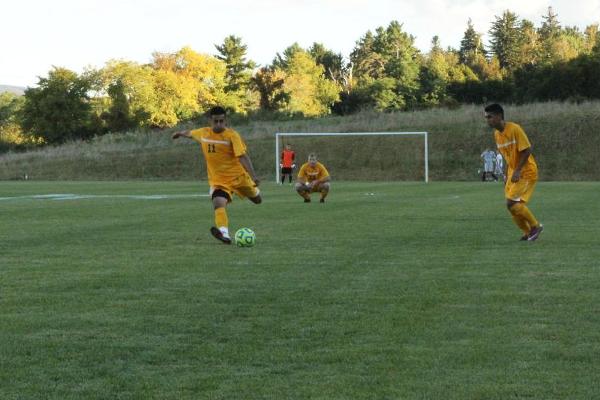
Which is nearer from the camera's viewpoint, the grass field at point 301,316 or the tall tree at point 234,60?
the grass field at point 301,316

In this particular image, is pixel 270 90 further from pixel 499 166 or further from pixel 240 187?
pixel 240 187

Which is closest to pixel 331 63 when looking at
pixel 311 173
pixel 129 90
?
pixel 129 90

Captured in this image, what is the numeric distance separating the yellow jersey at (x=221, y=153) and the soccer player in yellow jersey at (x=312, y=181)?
11.6m

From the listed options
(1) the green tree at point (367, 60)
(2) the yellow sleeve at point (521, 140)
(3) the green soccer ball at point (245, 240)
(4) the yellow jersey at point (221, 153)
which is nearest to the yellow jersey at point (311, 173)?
(4) the yellow jersey at point (221, 153)

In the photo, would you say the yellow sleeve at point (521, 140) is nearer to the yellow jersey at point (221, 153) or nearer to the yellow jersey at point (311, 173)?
the yellow jersey at point (221, 153)

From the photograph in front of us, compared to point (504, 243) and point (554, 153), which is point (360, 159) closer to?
point (554, 153)

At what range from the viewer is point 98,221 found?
1823 cm

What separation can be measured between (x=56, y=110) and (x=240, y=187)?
8468 centimetres

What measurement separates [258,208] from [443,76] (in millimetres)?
94843

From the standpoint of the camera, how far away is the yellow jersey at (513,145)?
44.4 feet

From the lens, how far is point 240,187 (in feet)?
47.7

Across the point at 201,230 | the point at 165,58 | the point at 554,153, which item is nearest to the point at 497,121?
the point at 201,230

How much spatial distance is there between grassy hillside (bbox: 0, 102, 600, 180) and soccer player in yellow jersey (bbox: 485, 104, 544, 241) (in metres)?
45.7

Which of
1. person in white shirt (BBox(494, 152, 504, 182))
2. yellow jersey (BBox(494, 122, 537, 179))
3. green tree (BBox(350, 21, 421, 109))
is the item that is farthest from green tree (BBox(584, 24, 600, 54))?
yellow jersey (BBox(494, 122, 537, 179))
